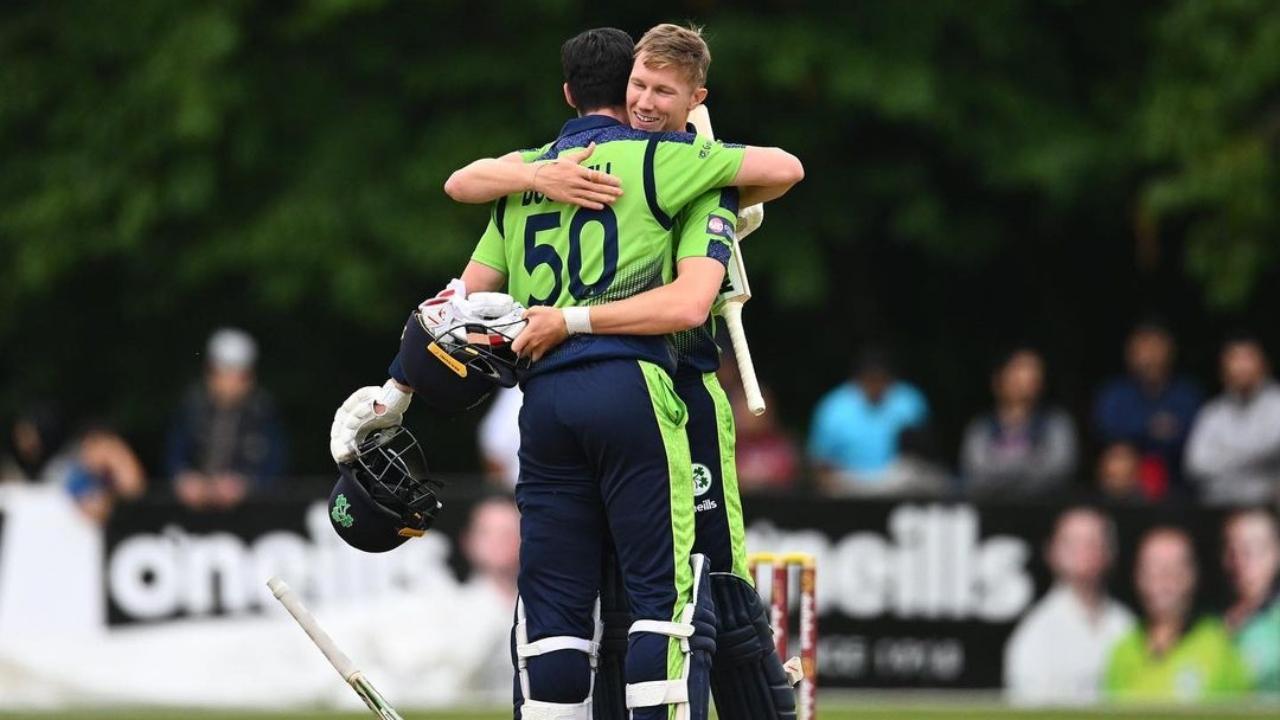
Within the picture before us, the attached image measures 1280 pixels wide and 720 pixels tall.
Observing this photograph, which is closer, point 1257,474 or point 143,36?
point 1257,474

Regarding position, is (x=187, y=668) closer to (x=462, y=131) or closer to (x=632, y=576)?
(x=462, y=131)

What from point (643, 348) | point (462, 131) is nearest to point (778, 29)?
point (462, 131)

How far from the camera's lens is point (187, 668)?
40.5 feet

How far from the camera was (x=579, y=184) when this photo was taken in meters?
6.08

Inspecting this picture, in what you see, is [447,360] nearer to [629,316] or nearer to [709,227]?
[629,316]

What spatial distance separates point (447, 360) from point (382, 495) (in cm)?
48

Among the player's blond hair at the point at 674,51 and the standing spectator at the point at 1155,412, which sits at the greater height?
the standing spectator at the point at 1155,412

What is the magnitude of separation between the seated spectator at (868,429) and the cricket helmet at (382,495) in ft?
22.7

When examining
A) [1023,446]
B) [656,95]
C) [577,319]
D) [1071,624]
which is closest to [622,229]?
[577,319]

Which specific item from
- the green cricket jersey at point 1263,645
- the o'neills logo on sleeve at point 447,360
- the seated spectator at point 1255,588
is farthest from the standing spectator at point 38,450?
the o'neills logo on sleeve at point 447,360

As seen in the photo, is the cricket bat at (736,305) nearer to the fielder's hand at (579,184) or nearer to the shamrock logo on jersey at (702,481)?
the shamrock logo on jersey at (702,481)

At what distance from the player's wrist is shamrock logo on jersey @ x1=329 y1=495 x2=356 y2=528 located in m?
0.87

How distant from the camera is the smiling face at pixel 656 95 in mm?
6152

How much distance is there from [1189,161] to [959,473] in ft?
11.3
